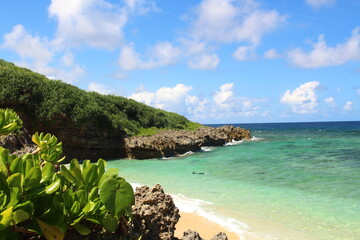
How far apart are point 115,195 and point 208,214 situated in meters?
7.47

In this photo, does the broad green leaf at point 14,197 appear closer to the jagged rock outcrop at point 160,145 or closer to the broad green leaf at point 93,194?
the broad green leaf at point 93,194

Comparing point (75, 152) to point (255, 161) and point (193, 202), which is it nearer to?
point (255, 161)

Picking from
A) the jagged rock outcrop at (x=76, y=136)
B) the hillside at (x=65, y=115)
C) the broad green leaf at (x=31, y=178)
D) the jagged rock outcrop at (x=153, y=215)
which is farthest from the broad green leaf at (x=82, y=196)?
the hillside at (x=65, y=115)

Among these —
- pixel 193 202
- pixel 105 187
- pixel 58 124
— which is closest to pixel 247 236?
pixel 193 202

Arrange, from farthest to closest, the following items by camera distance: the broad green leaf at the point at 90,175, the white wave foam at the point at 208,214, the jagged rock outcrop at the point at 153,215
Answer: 1. the white wave foam at the point at 208,214
2. the jagged rock outcrop at the point at 153,215
3. the broad green leaf at the point at 90,175

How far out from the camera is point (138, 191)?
492cm

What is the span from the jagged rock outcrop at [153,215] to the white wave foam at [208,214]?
349cm

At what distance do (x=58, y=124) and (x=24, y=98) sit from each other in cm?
323

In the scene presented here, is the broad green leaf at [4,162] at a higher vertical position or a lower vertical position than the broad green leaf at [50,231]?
higher

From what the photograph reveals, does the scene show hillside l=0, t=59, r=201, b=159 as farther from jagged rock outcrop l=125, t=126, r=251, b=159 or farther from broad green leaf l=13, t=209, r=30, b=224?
broad green leaf l=13, t=209, r=30, b=224

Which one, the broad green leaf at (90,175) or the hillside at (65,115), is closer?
the broad green leaf at (90,175)

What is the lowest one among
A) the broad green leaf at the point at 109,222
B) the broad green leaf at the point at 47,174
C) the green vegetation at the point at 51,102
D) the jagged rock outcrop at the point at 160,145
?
the jagged rock outcrop at the point at 160,145

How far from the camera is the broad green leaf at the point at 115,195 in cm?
214

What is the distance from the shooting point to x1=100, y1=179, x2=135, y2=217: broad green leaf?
2.14 meters
